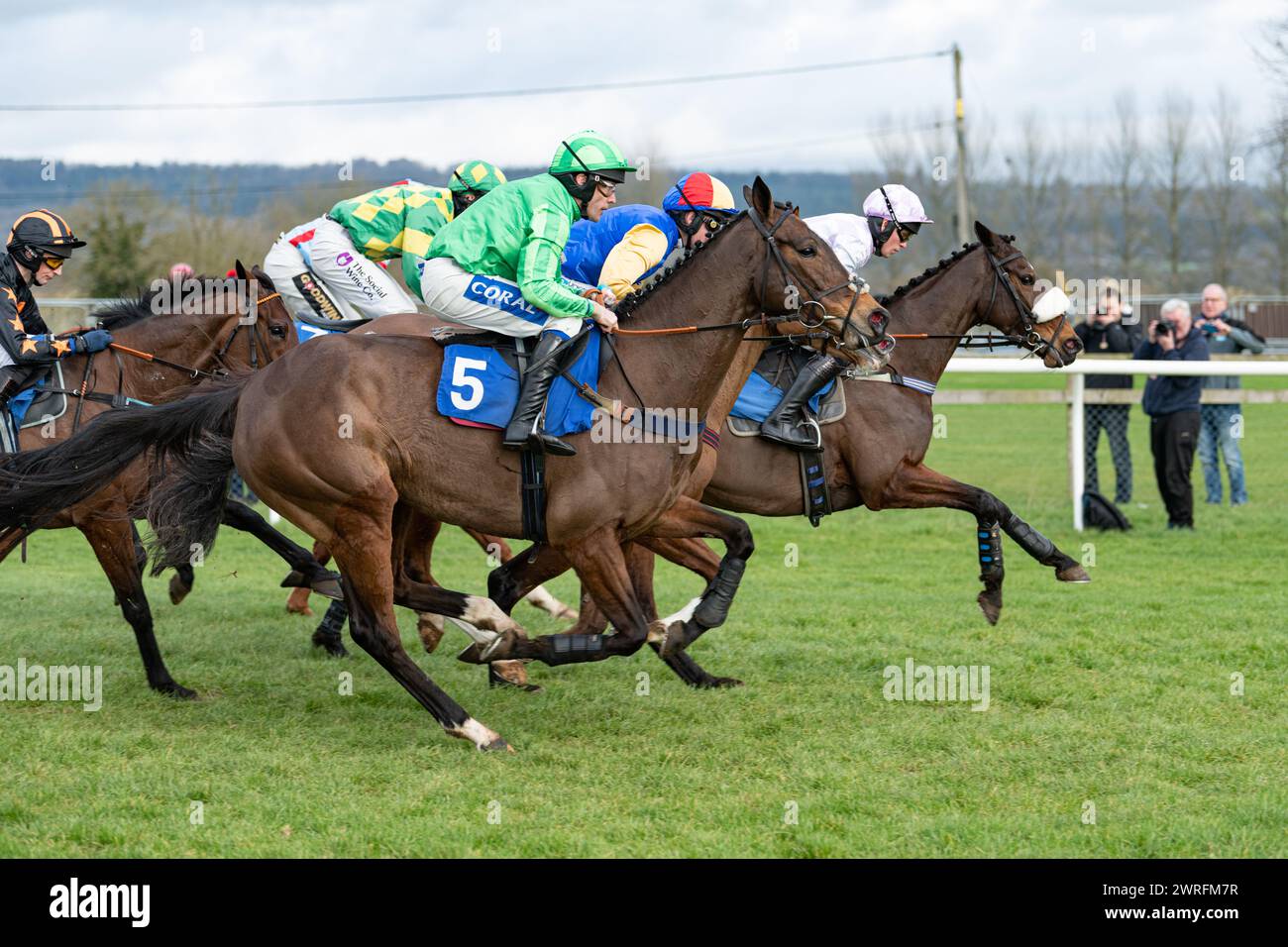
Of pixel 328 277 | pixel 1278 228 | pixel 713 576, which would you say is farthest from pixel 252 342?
pixel 1278 228

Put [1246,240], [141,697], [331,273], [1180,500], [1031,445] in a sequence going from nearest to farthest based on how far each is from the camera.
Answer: [141,697], [331,273], [1180,500], [1031,445], [1246,240]

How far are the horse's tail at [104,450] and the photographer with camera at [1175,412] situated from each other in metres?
7.87

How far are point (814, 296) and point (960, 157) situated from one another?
25058mm

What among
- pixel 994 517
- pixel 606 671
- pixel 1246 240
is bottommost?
pixel 606 671

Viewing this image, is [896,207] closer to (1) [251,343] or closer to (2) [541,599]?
(2) [541,599]

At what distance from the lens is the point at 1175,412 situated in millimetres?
11047

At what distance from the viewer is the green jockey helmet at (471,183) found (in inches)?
264

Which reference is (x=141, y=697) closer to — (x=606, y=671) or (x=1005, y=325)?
(x=606, y=671)

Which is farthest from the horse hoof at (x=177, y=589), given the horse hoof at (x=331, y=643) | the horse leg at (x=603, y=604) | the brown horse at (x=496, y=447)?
the horse leg at (x=603, y=604)

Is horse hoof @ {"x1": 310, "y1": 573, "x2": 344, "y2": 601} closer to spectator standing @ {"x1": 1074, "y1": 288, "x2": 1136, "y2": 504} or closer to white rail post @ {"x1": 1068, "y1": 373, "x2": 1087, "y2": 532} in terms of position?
white rail post @ {"x1": 1068, "y1": 373, "x2": 1087, "y2": 532}
